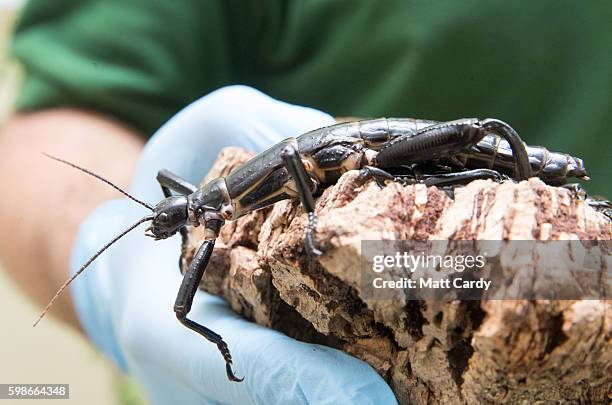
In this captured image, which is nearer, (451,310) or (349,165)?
(451,310)

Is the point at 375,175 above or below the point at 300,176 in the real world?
above

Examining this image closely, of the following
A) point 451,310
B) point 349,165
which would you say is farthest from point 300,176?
point 451,310

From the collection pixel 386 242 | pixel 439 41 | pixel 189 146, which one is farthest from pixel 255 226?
pixel 439 41

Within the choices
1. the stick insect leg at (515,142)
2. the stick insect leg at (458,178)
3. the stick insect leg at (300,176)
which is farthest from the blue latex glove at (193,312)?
the stick insect leg at (515,142)

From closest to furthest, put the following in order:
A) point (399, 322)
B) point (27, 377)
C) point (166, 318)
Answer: point (399, 322) < point (166, 318) < point (27, 377)

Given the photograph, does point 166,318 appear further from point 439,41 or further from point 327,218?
point 439,41

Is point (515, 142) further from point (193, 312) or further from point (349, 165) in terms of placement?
point (193, 312)

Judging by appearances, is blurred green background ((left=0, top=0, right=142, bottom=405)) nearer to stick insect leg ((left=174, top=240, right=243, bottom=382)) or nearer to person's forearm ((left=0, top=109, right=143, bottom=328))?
person's forearm ((left=0, top=109, right=143, bottom=328))
